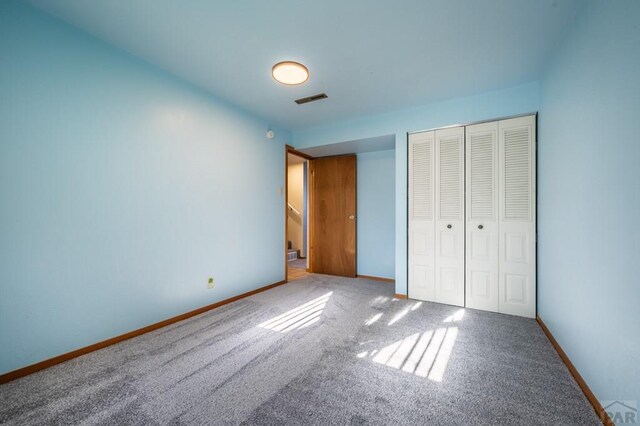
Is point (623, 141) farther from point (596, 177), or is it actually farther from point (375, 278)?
point (375, 278)

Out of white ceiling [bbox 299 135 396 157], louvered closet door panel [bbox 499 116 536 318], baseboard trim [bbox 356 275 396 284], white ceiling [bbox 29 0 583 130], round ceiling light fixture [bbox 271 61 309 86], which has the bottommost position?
baseboard trim [bbox 356 275 396 284]

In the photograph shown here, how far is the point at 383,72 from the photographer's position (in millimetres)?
2541

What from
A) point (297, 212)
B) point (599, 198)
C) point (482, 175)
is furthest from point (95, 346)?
point (297, 212)

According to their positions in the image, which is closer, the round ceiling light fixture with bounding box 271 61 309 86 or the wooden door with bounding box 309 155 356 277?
the round ceiling light fixture with bounding box 271 61 309 86

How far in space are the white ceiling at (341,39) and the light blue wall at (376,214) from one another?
5.35 ft

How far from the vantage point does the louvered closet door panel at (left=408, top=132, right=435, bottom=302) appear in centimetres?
328

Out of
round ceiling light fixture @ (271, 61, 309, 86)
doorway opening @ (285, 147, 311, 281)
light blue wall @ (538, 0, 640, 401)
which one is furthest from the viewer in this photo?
doorway opening @ (285, 147, 311, 281)

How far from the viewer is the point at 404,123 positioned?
11.3 feet

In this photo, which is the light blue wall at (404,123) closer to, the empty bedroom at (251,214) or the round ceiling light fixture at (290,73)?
the empty bedroom at (251,214)

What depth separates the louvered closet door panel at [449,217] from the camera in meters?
3.11

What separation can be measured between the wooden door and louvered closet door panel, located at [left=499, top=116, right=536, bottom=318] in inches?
89.2

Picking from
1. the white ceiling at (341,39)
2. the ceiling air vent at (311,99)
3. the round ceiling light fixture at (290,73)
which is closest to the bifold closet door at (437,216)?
the white ceiling at (341,39)

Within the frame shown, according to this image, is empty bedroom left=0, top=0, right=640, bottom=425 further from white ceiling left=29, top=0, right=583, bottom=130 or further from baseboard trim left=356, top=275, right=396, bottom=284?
baseboard trim left=356, top=275, right=396, bottom=284

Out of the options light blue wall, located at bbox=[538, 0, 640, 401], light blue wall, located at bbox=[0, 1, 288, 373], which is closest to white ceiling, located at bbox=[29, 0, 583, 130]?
light blue wall, located at bbox=[0, 1, 288, 373]
